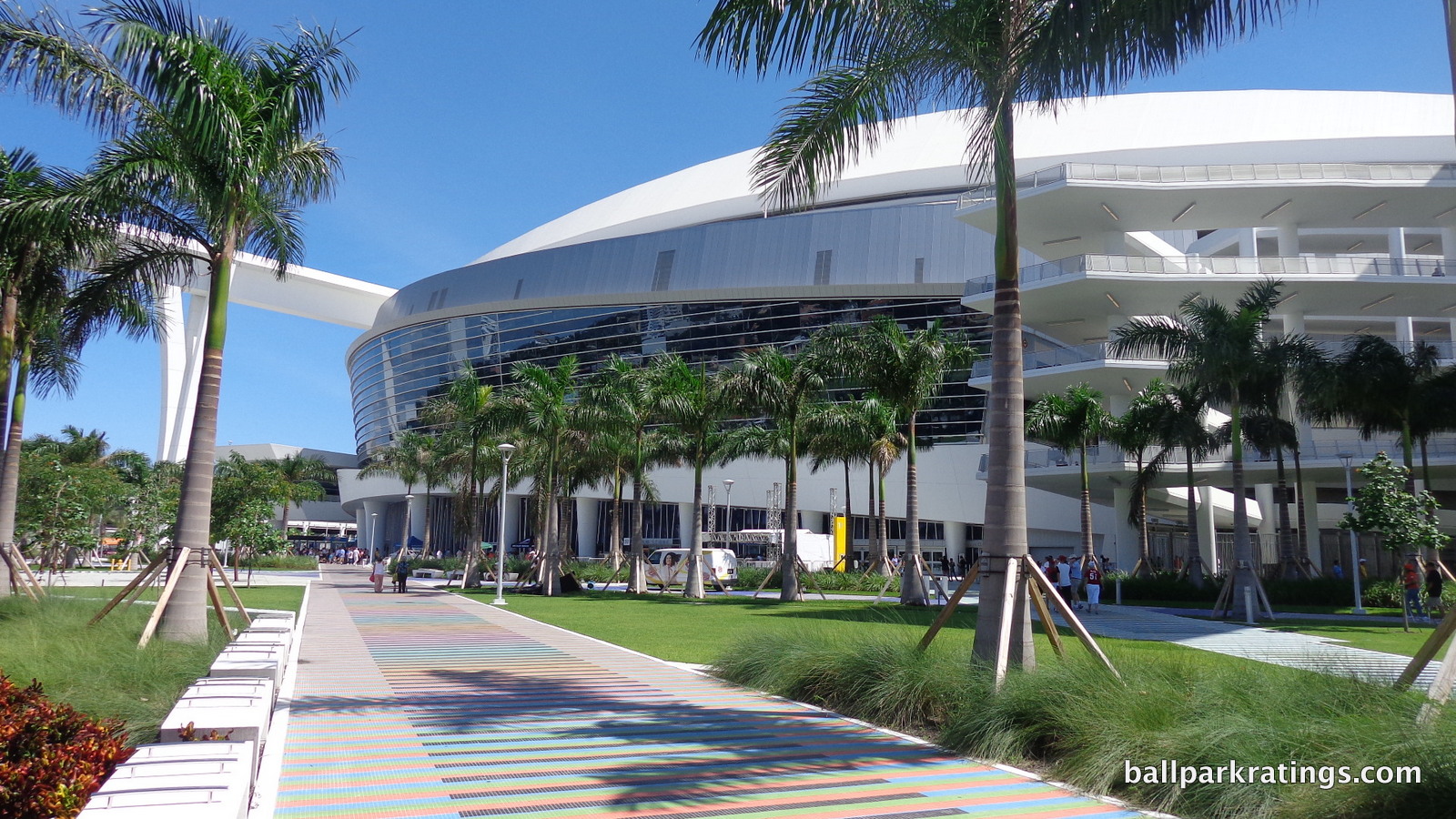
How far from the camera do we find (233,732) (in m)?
6.54

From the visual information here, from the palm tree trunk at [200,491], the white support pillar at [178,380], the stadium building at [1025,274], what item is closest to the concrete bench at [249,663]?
the palm tree trunk at [200,491]

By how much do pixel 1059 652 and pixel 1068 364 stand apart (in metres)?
32.9

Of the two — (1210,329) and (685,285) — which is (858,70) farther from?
(685,285)

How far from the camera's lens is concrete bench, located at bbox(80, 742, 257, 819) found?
4.49 meters

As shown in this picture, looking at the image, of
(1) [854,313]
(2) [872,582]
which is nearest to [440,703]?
(2) [872,582]

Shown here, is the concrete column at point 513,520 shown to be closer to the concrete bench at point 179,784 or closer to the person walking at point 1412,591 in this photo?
the person walking at point 1412,591

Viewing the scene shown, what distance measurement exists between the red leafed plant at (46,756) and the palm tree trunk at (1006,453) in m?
7.04

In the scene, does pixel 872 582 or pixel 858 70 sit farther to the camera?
pixel 872 582

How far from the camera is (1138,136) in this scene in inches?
2771

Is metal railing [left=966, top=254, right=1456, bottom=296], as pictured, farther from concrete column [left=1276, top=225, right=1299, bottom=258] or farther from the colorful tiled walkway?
the colorful tiled walkway

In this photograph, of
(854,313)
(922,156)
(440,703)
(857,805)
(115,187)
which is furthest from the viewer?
(922,156)

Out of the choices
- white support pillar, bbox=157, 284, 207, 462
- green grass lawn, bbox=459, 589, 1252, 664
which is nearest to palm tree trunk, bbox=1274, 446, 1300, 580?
green grass lawn, bbox=459, 589, 1252, 664

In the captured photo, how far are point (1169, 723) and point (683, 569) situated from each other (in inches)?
1369

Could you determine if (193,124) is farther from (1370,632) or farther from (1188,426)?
(1188,426)
